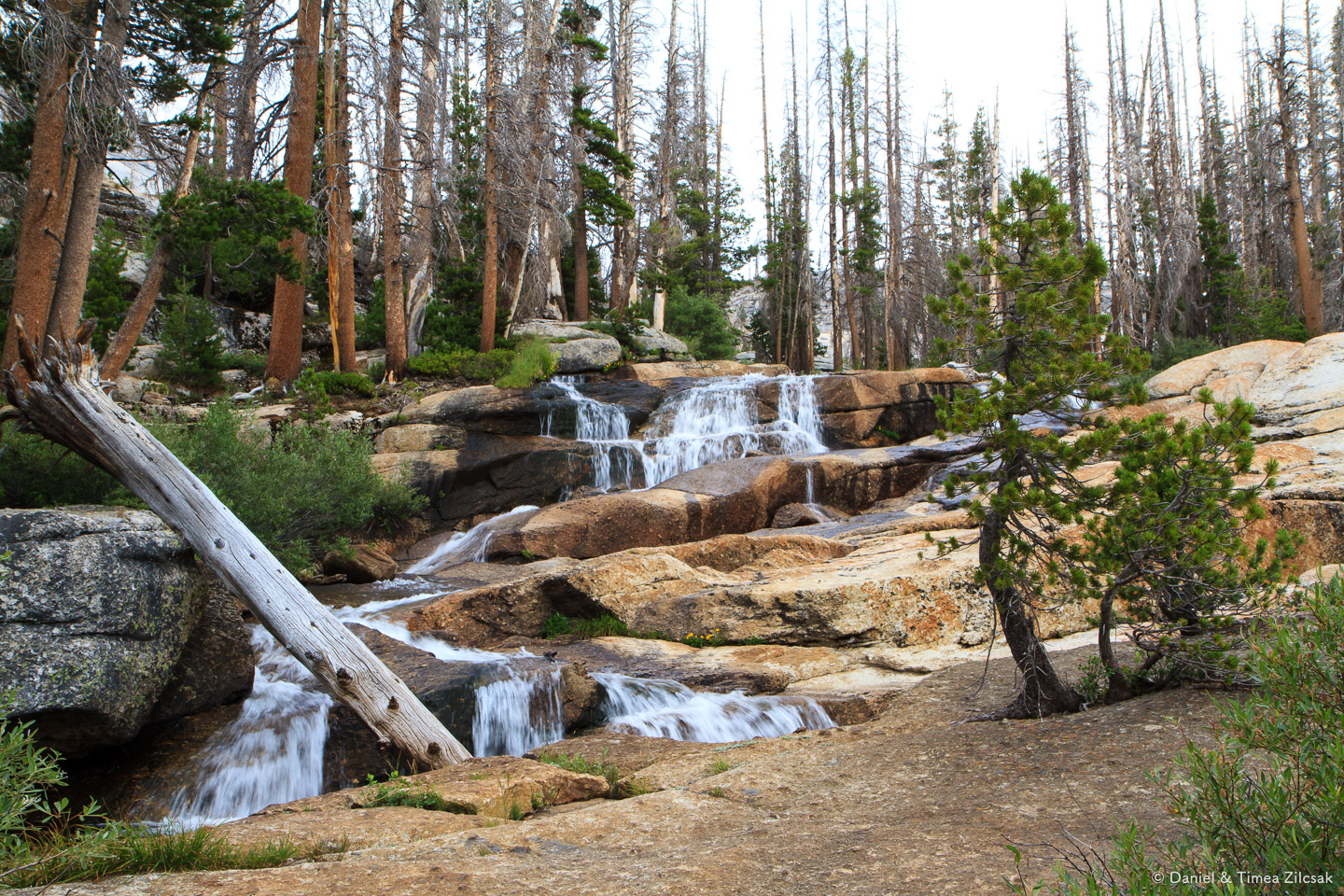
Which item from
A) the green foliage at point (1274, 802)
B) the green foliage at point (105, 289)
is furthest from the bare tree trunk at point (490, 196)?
the green foliage at point (1274, 802)

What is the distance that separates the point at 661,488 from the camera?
1345 cm

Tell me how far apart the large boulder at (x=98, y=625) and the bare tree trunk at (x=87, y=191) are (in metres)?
4.61

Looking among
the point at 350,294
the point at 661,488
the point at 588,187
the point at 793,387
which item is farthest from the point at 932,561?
the point at 588,187

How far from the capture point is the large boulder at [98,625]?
5.28 meters

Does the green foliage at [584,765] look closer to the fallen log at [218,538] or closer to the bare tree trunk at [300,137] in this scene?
the fallen log at [218,538]

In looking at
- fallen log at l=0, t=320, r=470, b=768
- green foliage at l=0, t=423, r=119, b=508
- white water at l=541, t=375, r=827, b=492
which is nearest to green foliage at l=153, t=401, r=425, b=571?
green foliage at l=0, t=423, r=119, b=508

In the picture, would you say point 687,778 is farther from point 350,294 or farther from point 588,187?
point 588,187

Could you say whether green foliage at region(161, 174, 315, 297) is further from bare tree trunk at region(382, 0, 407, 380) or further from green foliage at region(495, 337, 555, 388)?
green foliage at region(495, 337, 555, 388)

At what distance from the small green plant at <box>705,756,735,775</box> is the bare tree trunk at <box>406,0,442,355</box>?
1472 cm

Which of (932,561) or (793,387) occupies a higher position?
(793,387)

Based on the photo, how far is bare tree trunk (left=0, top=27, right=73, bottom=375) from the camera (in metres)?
9.11

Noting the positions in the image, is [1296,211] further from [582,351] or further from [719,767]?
[719,767]

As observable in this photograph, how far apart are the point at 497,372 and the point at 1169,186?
27229 mm

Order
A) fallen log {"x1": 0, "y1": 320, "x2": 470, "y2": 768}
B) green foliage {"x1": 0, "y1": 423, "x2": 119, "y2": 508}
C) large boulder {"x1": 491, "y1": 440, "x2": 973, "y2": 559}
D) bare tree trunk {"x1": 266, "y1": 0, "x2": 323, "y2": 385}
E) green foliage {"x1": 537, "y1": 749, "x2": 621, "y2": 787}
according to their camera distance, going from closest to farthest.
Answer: green foliage {"x1": 537, "y1": 749, "x2": 621, "y2": 787} < fallen log {"x1": 0, "y1": 320, "x2": 470, "y2": 768} < green foliage {"x1": 0, "y1": 423, "x2": 119, "y2": 508} < large boulder {"x1": 491, "y1": 440, "x2": 973, "y2": 559} < bare tree trunk {"x1": 266, "y1": 0, "x2": 323, "y2": 385}
